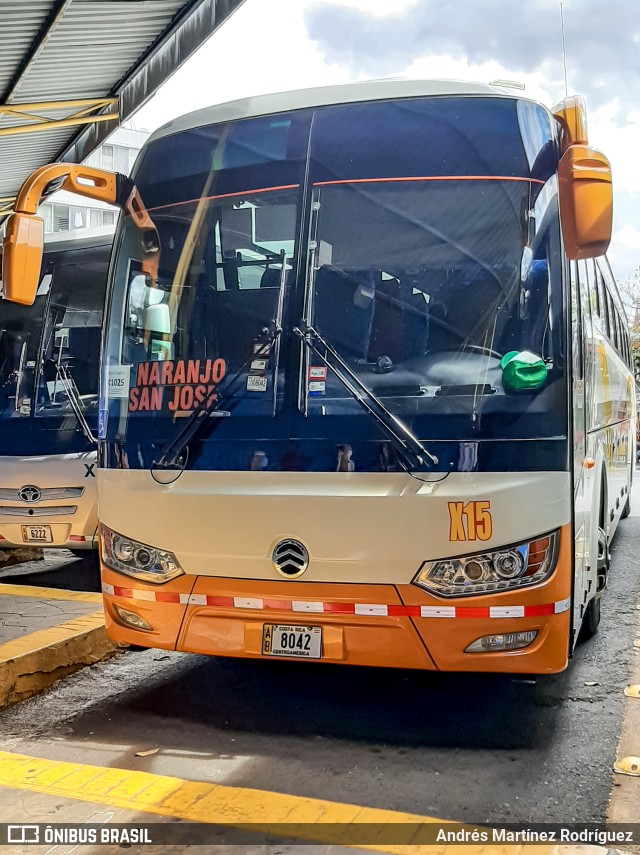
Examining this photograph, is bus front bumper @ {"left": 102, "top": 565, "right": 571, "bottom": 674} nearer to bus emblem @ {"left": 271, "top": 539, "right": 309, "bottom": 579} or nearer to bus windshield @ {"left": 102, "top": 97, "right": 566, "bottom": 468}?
bus emblem @ {"left": 271, "top": 539, "right": 309, "bottom": 579}

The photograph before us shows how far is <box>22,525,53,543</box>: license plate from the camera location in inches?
315

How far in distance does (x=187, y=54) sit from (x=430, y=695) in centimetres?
901

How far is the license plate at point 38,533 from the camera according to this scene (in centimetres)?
800

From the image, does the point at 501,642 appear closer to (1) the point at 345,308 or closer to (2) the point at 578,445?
(2) the point at 578,445

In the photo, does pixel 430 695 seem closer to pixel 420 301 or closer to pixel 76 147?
pixel 420 301

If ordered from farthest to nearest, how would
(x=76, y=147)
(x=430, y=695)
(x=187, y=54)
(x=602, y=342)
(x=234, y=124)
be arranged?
1. (x=76, y=147)
2. (x=187, y=54)
3. (x=602, y=342)
4. (x=430, y=695)
5. (x=234, y=124)

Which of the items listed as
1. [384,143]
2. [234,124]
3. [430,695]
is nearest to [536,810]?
[430,695]

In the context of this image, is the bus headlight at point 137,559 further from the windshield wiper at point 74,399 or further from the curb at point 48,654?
the windshield wiper at point 74,399

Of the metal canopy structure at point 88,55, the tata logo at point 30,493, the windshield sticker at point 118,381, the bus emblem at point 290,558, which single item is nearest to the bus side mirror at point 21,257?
the windshield sticker at point 118,381

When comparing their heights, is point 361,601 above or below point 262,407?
below

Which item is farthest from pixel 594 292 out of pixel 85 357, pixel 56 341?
pixel 56 341

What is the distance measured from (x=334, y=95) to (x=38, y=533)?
513 cm

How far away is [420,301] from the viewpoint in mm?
4137

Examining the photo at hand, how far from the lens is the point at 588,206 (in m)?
3.88
